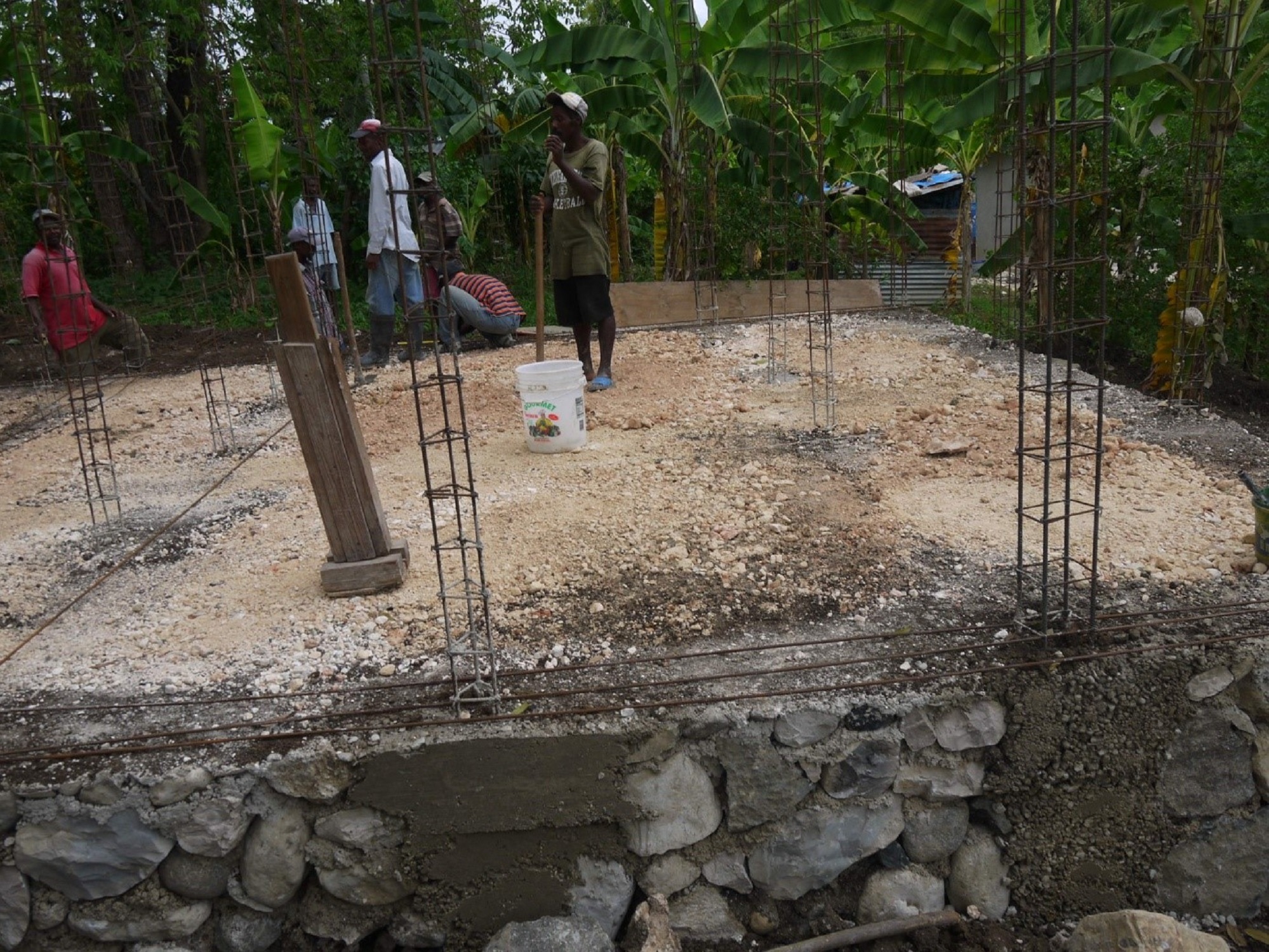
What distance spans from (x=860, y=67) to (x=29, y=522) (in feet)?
20.7

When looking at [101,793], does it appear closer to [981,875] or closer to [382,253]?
[981,875]

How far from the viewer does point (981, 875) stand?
9.54 feet

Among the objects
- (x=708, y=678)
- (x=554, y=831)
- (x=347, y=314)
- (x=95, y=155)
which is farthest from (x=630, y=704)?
(x=95, y=155)

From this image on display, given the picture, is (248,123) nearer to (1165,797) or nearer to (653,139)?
(653,139)

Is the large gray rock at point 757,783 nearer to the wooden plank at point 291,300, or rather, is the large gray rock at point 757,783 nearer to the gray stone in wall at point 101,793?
the gray stone in wall at point 101,793

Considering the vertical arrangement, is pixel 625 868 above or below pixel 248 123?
below

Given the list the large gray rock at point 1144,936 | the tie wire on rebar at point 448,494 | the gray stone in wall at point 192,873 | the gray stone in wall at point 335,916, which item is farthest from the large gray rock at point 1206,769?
the gray stone in wall at point 192,873

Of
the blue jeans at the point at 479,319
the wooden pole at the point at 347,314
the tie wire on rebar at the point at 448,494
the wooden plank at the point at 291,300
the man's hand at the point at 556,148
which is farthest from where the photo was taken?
the blue jeans at the point at 479,319

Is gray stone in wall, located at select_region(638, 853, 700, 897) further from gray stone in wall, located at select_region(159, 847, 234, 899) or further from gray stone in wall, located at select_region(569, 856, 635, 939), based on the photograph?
gray stone in wall, located at select_region(159, 847, 234, 899)

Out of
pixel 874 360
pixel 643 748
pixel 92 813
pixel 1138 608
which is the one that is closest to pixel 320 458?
pixel 92 813

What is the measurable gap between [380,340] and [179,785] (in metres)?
4.81

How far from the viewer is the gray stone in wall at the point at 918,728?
2.78m

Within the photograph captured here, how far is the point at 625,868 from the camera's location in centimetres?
277

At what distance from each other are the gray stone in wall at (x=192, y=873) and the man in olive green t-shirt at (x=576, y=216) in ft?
11.9
